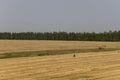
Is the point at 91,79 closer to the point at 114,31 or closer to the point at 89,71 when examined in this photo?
the point at 89,71

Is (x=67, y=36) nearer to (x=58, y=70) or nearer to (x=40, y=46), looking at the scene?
(x=40, y=46)

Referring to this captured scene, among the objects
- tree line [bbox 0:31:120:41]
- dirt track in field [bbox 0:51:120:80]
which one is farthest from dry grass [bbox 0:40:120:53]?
tree line [bbox 0:31:120:41]

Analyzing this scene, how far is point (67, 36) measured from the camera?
215ft

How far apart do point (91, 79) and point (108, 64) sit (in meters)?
4.51

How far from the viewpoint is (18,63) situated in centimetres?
1580

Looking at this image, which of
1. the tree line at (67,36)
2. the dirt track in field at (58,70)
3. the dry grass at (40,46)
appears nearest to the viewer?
the dirt track in field at (58,70)

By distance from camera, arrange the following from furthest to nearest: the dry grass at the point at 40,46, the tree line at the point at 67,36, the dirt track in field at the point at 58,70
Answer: the tree line at the point at 67,36 < the dry grass at the point at 40,46 < the dirt track in field at the point at 58,70

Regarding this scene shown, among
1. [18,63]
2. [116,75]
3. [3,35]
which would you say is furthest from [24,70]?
[3,35]

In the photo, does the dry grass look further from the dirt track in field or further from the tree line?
the tree line

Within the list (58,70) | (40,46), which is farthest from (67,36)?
(58,70)

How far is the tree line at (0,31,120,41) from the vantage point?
2415 inches

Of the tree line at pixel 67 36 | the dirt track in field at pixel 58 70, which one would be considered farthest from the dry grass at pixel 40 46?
the tree line at pixel 67 36

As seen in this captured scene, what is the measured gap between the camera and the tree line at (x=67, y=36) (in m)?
61.3

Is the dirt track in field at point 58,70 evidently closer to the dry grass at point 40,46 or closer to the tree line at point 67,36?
the dry grass at point 40,46
